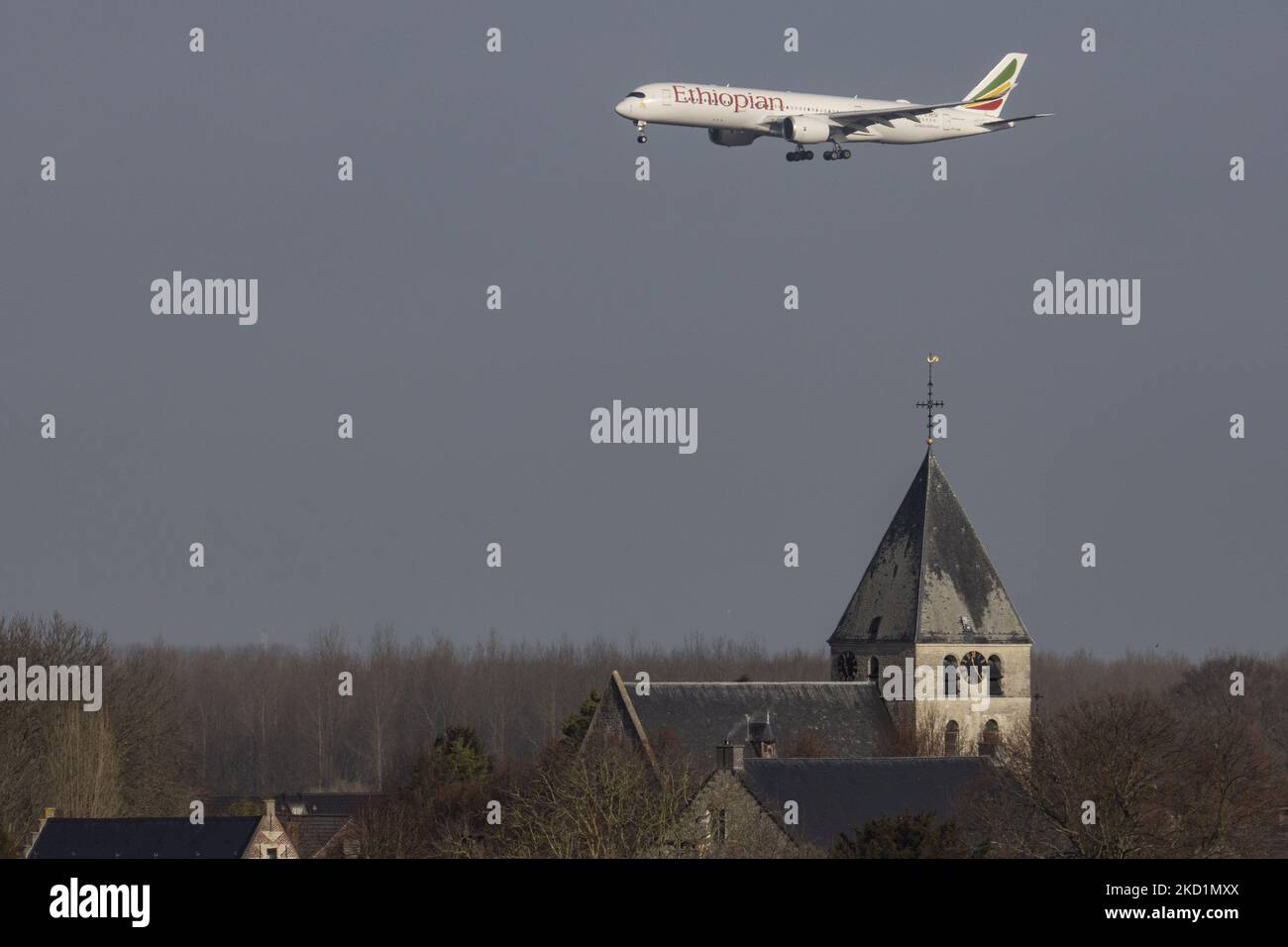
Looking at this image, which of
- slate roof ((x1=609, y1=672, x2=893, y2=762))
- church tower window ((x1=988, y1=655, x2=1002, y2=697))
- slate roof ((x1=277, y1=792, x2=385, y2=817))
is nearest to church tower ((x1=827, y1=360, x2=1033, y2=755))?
church tower window ((x1=988, y1=655, x2=1002, y2=697))

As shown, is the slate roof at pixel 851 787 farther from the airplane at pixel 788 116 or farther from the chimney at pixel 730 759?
the airplane at pixel 788 116

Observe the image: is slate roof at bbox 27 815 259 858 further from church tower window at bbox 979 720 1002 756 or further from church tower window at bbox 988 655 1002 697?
church tower window at bbox 988 655 1002 697

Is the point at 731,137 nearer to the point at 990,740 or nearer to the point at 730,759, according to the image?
the point at 990,740

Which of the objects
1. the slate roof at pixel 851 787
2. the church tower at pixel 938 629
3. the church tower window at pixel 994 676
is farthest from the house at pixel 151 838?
the church tower window at pixel 994 676

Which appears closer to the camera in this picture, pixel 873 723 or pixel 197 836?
pixel 197 836

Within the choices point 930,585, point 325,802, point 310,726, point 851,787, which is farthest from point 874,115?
point 310,726
